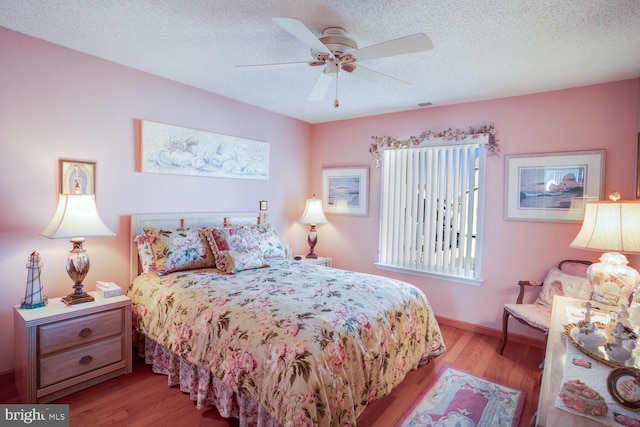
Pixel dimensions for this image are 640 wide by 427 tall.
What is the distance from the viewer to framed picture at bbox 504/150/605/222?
291 centimetres

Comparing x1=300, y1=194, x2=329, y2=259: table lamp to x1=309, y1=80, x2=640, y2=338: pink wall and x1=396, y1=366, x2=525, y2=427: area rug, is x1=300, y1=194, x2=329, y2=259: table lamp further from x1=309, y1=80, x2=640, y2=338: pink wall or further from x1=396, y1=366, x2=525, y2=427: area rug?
x1=396, y1=366, x2=525, y2=427: area rug

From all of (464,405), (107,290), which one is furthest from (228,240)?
(464,405)

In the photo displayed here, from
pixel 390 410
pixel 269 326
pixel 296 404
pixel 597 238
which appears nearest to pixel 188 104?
pixel 269 326

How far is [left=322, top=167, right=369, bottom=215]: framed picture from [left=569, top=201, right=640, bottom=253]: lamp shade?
8.20 ft

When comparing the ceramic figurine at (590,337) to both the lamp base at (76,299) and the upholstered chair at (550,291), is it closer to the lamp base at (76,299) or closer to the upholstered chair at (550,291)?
Answer: the upholstered chair at (550,291)

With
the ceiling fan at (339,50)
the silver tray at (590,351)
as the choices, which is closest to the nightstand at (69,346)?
the ceiling fan at (339,50)

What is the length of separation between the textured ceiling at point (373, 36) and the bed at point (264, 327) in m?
1.42

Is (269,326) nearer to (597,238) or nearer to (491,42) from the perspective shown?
(597,238)

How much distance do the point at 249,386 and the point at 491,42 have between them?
2.59 meters

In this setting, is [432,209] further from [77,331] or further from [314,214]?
[77,331]

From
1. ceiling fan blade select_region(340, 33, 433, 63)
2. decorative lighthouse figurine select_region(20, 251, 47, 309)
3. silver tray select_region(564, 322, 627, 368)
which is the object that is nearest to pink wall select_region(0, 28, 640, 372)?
decorative lighthouse figurine select_region(20, 251, 47, 309)

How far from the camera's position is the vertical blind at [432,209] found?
3562 millimetres

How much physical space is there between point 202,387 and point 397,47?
92.3 inches

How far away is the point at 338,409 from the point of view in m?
1.64
